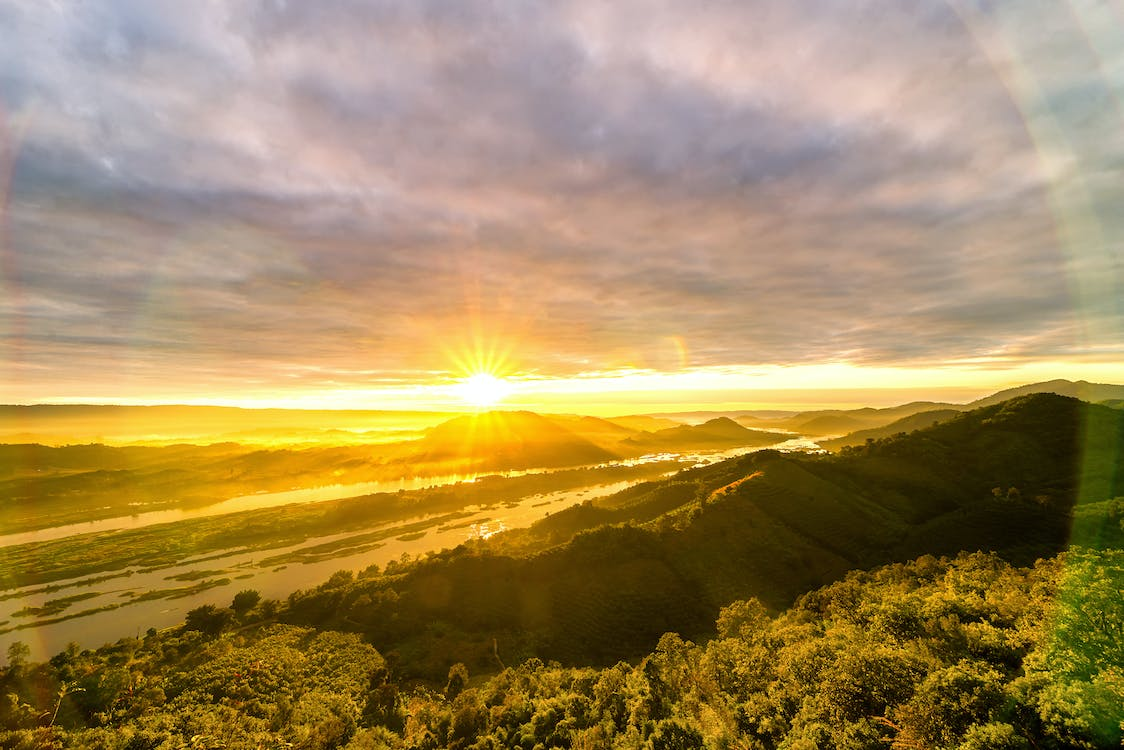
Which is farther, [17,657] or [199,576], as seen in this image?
[199,576]

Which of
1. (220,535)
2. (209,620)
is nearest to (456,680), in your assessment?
(209,620)

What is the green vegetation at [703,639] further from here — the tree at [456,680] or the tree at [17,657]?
the tree at [17,657]

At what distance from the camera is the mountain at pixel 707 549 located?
183ft

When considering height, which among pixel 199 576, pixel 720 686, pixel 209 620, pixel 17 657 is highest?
pixel 720 686

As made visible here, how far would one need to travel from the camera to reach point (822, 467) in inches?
4082

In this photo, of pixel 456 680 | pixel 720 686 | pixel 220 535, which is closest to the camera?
pixel 720 686

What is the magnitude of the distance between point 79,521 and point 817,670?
183m

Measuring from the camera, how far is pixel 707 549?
71.4 metres

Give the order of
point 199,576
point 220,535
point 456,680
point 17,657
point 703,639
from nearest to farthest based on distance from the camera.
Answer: point 456,680
point 17,657
point 703,639
point 199,576
point 220,535

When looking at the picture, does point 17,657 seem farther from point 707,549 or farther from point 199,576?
point 707,549

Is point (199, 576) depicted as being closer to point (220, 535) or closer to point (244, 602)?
point (220, 535)

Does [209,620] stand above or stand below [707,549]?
below

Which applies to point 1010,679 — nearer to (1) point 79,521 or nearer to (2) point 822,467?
(2) point 822,467

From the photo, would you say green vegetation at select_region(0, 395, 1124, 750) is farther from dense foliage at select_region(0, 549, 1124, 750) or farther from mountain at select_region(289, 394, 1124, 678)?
mountain at select_region(289, 394, 1124, 678)
